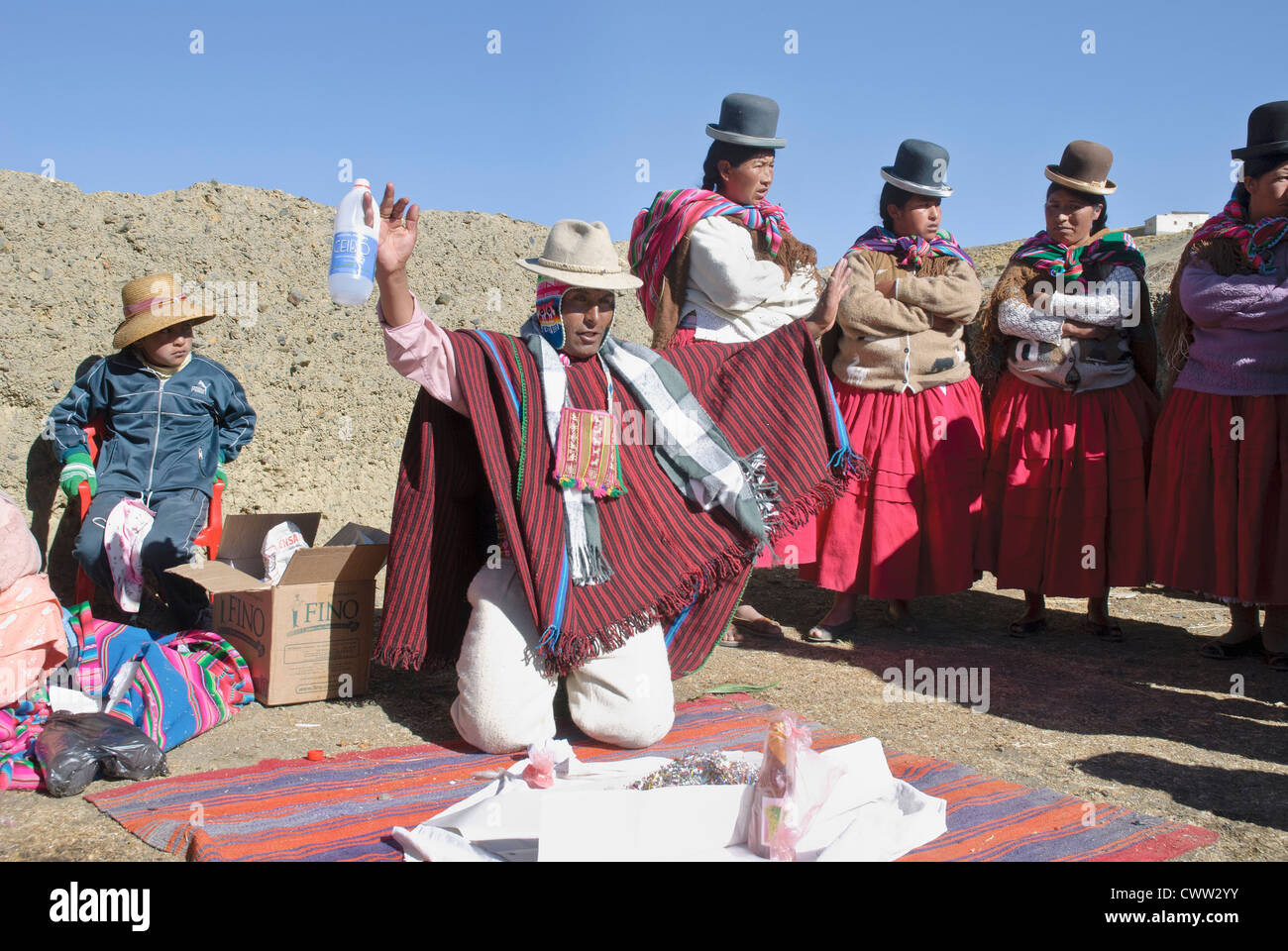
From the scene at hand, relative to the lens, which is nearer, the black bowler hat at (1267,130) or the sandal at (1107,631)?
the black bowler hat at (1267,130)

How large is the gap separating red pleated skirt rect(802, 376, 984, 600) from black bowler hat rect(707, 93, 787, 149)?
1.30 m

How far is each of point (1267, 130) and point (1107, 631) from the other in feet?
8.01

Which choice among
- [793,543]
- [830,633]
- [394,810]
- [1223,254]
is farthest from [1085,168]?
[394,810]

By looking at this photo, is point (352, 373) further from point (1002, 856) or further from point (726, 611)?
point (1002, 856)

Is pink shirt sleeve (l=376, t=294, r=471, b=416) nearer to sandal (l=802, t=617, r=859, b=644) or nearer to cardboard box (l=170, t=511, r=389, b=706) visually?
cardboard box (l=170, t=511, r=389, b=706)

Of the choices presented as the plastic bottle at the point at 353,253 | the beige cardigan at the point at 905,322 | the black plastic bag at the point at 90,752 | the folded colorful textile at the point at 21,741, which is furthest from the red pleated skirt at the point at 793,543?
the folded colorful textile at the point at 21,741

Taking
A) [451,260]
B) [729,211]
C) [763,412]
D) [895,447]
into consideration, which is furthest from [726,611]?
[451,260]

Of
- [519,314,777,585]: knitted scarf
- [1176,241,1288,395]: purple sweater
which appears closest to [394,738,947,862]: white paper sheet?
[519,314,777,585]: knitted scarf

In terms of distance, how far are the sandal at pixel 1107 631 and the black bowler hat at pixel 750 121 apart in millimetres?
2882

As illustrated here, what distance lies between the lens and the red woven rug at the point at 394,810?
117 inches

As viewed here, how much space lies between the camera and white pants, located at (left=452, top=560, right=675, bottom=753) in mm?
3793

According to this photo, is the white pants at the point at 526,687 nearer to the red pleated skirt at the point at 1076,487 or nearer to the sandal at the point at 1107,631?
the red pleated skirt at the point at 1076,487

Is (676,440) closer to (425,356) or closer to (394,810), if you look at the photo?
(425,356)

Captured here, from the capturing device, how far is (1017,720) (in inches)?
167
